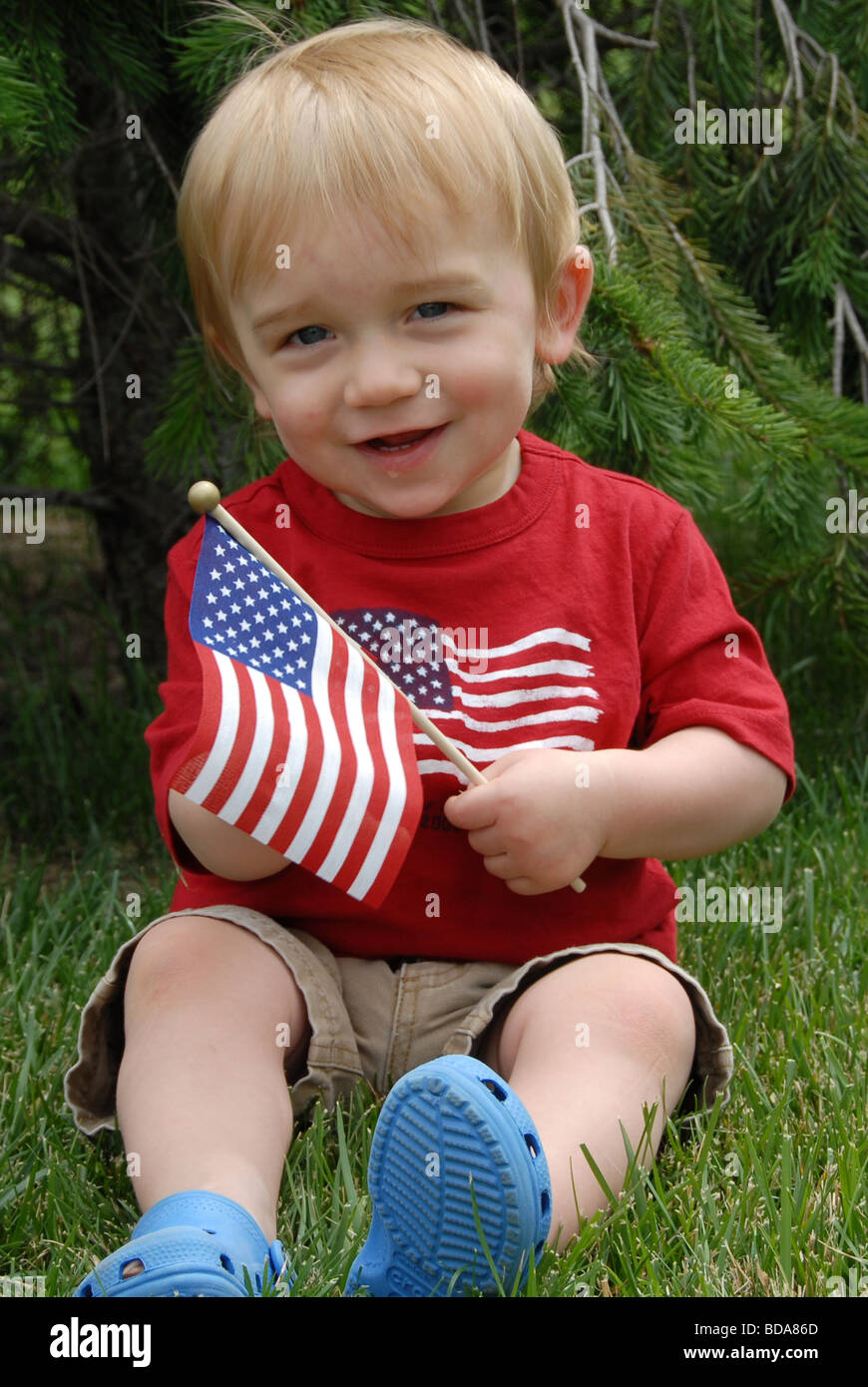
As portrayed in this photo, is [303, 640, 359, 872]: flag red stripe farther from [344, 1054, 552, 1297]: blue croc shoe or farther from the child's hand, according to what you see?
[344, 1054, 552, 1297]: blue croc shoe

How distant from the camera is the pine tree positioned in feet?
6.52

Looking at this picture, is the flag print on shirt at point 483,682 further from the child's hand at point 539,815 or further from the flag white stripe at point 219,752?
the flag white stripe at point 219,752

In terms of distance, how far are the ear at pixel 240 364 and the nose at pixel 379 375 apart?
216mm

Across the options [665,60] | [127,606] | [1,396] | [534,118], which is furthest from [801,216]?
[1,396]

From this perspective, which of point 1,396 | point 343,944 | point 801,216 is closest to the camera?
point 343,944

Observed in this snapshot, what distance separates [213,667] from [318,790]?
154 millimetres

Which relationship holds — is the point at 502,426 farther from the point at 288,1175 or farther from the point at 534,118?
the point at 288,1175

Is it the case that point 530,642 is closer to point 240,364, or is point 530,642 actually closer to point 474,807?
point 474,807

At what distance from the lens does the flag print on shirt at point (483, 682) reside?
1701mm

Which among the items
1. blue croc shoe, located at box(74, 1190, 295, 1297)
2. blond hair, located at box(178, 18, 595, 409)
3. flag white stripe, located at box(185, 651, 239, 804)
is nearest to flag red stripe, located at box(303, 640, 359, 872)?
flag white stripe, located at box(185, 651, 239, 804)

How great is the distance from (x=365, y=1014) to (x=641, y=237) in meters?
1.10

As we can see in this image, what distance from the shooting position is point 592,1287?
1325 millimetres

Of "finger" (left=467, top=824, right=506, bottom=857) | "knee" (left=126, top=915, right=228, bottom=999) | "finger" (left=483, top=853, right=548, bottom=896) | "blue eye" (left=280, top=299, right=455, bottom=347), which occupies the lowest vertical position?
"knee" (left=126, top=915, right=228, bottom=999)

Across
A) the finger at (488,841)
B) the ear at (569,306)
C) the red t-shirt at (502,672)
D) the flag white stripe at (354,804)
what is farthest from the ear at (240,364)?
the finger at (488,841)
